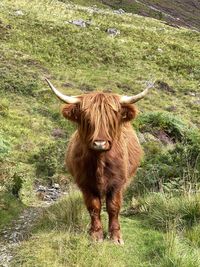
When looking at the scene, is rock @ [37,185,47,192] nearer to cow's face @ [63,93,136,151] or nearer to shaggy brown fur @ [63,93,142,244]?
shaggy brown fur @ [63,93,142,244]

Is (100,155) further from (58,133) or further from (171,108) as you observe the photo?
(171,108)

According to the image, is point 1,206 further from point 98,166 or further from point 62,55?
point 62,55

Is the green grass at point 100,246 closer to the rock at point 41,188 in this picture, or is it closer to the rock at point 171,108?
the rock at point 41,188

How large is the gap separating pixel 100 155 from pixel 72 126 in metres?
12.4

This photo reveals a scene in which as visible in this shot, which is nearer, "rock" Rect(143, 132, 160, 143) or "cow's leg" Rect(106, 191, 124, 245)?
"cow's leg" Rect(106, 191, 124, 245)

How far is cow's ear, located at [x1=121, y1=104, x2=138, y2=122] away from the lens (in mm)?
6754

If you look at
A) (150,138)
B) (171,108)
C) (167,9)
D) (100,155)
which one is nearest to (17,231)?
(100,155)

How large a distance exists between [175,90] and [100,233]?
2644 cm

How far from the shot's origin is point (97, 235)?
718 cm

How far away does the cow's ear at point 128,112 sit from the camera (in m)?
6.75

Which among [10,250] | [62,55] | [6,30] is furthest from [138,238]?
[6,30]

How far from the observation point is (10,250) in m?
7.35

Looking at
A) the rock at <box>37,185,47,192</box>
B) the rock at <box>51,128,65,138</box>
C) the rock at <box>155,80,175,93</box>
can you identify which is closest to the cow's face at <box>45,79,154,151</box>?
the rock at <box>37,185,47,192</box>

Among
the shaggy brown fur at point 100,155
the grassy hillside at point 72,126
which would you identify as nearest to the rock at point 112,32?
the grassy hillside at point 72,126
